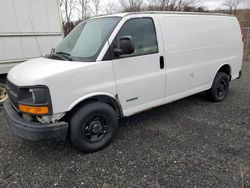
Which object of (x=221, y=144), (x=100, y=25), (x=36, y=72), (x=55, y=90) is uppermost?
(x=100, y=25)

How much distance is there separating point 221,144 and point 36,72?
119 inches

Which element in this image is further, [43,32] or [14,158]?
[43,32]

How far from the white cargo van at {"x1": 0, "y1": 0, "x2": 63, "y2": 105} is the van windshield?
2038 millimetres

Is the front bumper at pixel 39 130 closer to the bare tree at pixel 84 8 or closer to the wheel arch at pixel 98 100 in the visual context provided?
the wheel arch at pixel 98 100

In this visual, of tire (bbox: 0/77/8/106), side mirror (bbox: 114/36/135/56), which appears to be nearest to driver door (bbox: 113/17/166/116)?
side mirror (bbox: 114/36/135/56)

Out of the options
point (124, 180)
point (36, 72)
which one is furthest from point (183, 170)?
point (36, 72)

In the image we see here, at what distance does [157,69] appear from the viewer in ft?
12.4

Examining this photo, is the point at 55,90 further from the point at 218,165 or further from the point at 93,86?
the point at 218,165

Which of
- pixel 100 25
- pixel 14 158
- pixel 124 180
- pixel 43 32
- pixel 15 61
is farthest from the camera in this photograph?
pixel 43 32

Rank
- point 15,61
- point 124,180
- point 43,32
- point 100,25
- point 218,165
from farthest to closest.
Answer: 1. point 43,32
2. point 15,61
3. point 100,25
4. point 218,165
5. point 124,180

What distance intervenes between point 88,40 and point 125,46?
0.71 meters

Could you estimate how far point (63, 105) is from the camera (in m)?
2.87

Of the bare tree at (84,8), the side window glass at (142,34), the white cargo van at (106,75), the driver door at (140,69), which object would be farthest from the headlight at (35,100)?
the bare tree at (84,8)

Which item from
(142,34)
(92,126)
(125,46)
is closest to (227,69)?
(142,34)
